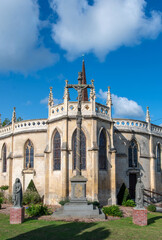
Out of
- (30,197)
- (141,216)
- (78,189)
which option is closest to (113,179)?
(78,189)

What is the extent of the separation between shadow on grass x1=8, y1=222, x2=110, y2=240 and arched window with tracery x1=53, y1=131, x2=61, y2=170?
28.0ft

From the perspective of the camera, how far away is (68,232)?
11.2 meters

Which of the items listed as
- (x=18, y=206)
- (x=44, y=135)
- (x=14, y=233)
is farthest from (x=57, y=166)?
(x=14, y=233)

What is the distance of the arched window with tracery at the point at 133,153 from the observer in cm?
2489

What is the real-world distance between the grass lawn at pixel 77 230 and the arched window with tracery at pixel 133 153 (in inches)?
449

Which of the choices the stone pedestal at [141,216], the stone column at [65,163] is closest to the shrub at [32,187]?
the stone column at [65,163]

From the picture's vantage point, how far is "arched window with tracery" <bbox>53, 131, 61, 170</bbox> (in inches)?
832

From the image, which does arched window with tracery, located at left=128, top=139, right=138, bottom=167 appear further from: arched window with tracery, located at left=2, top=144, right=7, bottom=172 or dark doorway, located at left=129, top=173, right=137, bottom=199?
arched window with tracery, located at left=2, top=144, right=7, bottom=172

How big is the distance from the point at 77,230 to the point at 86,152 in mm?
9102

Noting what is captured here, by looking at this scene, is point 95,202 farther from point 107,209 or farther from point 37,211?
point 37,211

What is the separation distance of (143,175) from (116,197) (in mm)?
5011

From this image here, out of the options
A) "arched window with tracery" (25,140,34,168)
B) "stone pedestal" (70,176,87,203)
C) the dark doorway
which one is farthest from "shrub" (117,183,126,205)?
"arched window with tracery" (25,140,34,168)

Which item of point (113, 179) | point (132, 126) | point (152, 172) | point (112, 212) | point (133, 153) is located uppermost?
point (132, 126)

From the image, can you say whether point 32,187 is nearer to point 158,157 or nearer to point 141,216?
point 141,216
